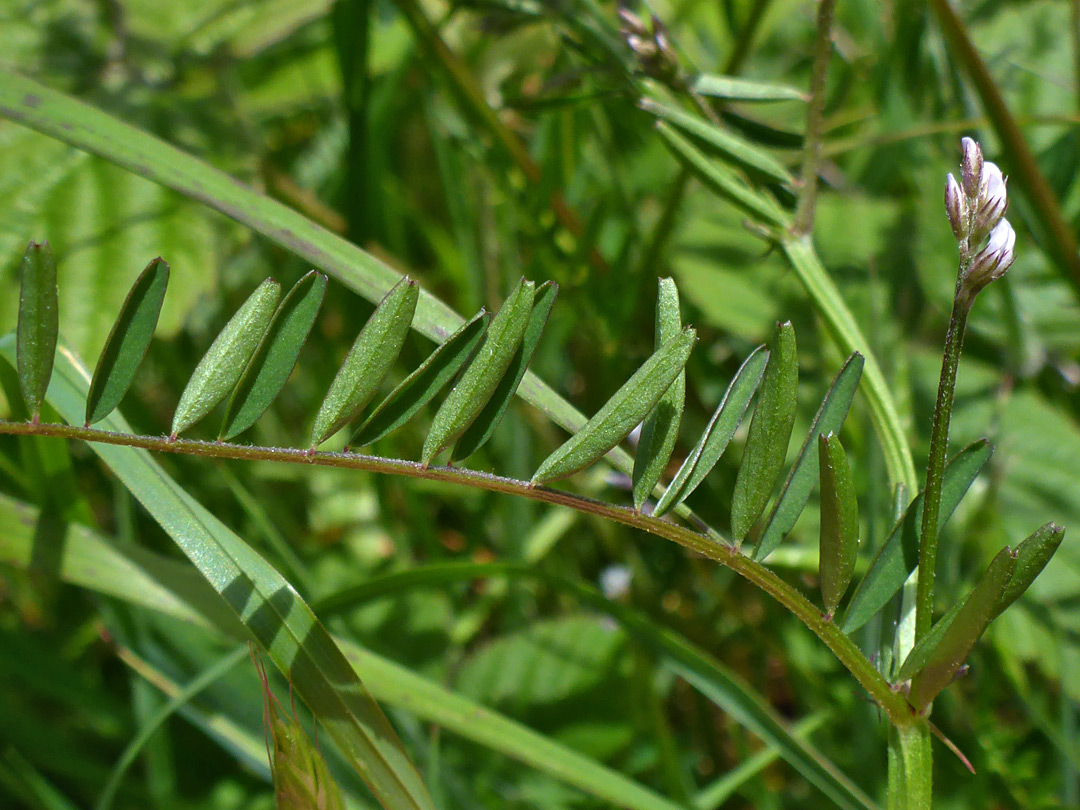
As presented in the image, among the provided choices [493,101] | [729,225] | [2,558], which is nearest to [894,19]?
[729,225]

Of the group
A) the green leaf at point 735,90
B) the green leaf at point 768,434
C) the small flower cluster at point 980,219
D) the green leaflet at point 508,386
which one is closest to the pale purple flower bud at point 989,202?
the small flower cluster at point 980,219

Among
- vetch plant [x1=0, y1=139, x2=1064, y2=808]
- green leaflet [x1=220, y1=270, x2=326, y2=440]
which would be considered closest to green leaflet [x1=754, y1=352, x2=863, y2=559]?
vetch plant [x1=0, y1=139, x2=1064, y2=808]

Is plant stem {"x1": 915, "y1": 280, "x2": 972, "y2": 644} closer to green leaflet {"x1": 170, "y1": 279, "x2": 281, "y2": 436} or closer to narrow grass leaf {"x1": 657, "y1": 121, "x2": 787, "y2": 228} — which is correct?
narrow grass leaf {"x1": 657, "y1": 121, "x2": 787, "y2": 228}

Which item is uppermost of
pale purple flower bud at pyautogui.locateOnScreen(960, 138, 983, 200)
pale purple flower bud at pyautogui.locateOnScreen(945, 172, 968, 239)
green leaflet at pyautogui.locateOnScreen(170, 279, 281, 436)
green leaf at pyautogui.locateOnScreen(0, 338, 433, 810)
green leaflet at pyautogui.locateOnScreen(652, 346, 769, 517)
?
pale purple flower bud at pyautogui.locateOnScreen(960, 138, 983, 200)

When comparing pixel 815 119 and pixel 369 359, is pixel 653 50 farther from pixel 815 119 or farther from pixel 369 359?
pixel 369 359

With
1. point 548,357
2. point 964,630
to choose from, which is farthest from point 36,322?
point 548,357

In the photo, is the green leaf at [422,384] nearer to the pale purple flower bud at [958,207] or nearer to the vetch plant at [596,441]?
the vetch plant at [596,441]
